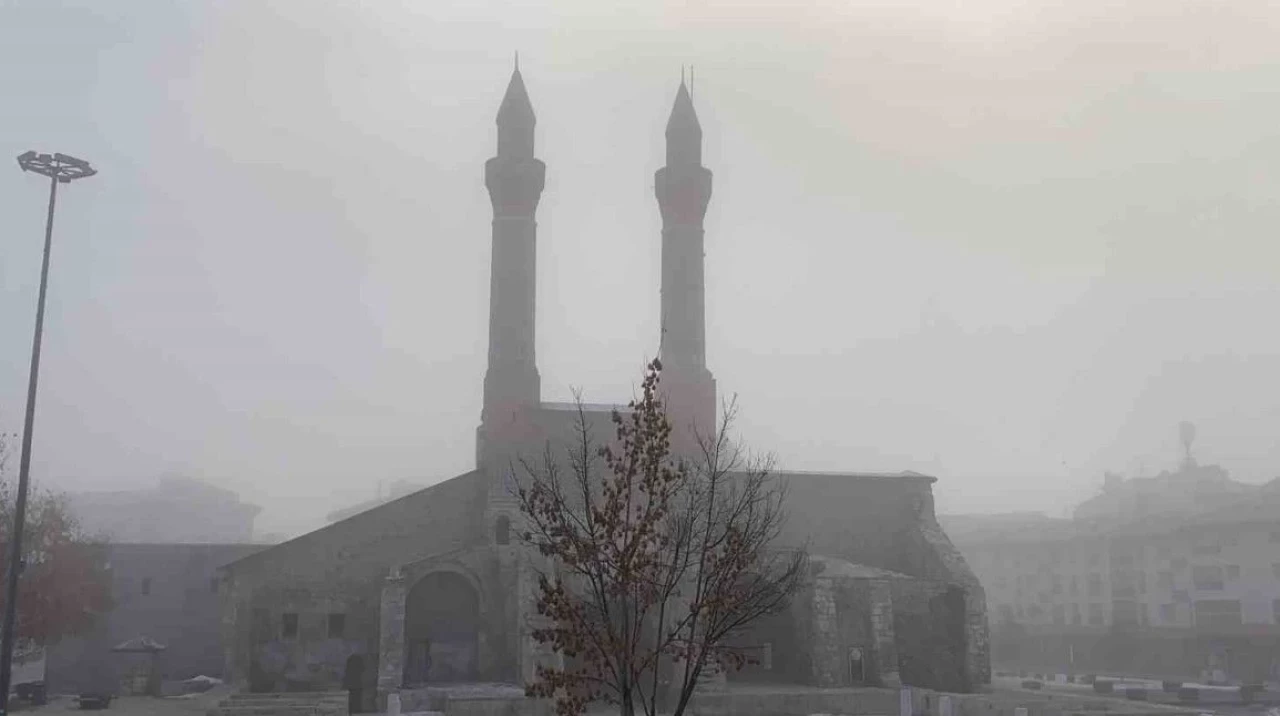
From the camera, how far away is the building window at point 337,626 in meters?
33.4

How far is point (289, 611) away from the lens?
33125mm

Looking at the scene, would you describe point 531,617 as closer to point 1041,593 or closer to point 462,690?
point 462,690

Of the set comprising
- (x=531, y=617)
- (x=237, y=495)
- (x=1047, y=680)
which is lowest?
(x=1047, y=680)

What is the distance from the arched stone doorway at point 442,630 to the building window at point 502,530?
2.18m

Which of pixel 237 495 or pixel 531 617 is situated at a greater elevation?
pixel 237 495

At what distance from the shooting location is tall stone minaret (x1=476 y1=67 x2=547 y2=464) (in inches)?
1575

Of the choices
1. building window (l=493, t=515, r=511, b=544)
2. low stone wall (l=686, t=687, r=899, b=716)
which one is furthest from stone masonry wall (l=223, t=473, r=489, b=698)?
low stone wall (l=686, t=687, r=899, b=716)

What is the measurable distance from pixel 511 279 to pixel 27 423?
22259 millimetres

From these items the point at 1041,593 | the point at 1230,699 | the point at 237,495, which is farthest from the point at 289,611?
the point at 237,495

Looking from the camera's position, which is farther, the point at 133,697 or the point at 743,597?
the point at 133,697

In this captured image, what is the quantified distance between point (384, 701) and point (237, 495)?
92.5 meters

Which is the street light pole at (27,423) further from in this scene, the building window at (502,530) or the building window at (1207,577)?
the building window at (1207,577)

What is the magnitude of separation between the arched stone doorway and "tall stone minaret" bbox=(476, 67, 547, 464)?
6677mm

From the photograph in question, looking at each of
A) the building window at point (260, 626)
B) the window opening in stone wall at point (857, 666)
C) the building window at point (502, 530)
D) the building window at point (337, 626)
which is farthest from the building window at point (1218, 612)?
the building window at point (260, 626)
